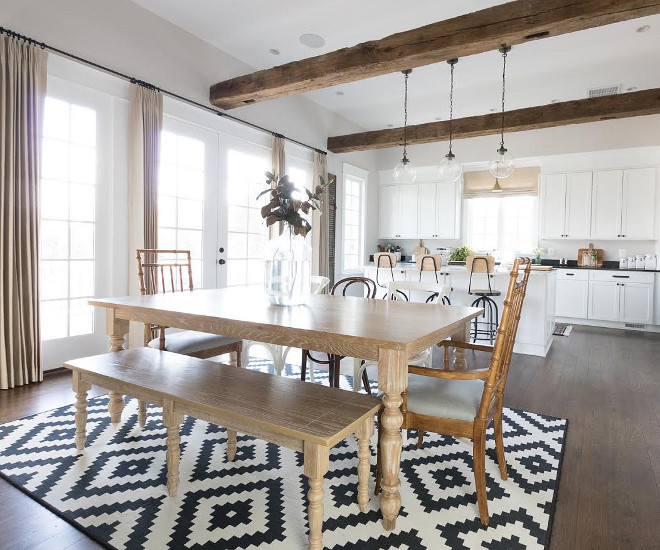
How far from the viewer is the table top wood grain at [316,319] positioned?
5.20 feet

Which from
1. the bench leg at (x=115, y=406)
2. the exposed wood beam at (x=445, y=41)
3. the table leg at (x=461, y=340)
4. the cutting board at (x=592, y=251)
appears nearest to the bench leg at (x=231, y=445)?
the bench leg at (x=115, y=406)

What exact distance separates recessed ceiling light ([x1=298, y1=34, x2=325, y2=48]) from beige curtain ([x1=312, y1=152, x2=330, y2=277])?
75.9 inches

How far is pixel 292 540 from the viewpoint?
4.95ft

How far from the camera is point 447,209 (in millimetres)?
7656

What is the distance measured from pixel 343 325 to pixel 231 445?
0.87 meters

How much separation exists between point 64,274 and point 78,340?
0.57m

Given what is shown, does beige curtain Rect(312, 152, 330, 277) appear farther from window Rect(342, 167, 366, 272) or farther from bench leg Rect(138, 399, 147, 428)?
bench leg Rect(138, 399, 147, 428)

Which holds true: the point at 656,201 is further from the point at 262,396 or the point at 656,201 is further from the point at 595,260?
the point at 262,396

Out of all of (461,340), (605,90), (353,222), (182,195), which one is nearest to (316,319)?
(461,340)

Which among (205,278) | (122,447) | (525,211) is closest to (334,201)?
(205,278)

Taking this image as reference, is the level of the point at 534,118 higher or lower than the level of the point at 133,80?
higher

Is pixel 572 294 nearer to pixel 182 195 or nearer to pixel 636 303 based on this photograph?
pixel 636 303

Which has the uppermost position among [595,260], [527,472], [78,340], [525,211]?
[525,211]

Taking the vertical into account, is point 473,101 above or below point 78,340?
above
